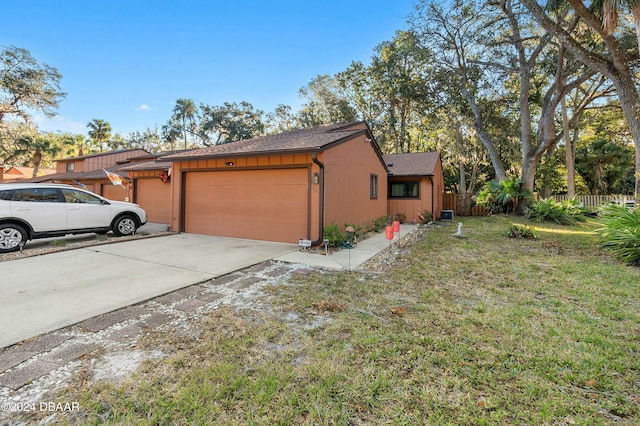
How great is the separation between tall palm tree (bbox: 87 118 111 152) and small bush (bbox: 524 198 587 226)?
1474 inches

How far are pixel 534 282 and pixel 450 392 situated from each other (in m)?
3.58

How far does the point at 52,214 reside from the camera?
6.78 m

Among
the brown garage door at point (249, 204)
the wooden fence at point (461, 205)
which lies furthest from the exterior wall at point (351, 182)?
the wooden fence at point (461, 205)

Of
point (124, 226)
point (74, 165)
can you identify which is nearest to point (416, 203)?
point (124, 226)

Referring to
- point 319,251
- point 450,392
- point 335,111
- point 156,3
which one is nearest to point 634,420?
point 450,392

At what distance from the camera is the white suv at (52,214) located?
6.18m

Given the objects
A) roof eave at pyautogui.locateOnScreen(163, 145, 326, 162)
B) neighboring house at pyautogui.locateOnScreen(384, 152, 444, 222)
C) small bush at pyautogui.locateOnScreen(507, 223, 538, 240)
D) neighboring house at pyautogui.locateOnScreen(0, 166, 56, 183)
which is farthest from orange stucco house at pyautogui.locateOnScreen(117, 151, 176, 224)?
neighboring house at pyautogui.locateOnScreen(0, 166, 56, 183)

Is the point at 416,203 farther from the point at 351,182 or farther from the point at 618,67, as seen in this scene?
the point at 618,67

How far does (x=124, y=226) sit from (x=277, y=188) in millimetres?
4657

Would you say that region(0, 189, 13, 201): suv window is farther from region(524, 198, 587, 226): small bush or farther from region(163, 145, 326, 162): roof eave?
region(524, 198, 587, 226): small bush

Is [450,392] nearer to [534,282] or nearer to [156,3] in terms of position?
[534,282]

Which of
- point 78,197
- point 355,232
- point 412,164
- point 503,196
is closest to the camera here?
point 78,197

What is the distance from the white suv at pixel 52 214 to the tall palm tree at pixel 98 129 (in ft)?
93.3

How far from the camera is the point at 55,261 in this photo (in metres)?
5.42
